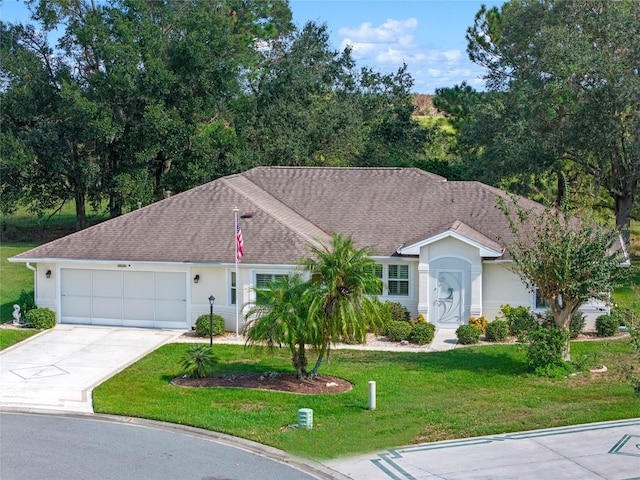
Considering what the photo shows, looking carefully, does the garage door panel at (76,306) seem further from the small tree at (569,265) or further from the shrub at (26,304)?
the small tree at (569,265)

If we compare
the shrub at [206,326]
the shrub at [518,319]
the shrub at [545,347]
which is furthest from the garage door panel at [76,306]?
the shrub at [545,347]

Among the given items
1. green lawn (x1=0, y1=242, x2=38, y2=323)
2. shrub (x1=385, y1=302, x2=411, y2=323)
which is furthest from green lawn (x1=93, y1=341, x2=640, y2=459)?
green lawn (x1=0, y1=242, x2=38, y2=323)

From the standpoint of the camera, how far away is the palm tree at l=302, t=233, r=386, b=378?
62.2 feet

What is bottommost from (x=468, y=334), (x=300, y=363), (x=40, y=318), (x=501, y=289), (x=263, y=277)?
(x=300, y=363)

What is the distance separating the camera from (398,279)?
27078mm

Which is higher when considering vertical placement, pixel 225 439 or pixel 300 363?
pixel 300 363

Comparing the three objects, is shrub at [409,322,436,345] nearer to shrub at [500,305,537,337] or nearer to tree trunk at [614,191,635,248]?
shrub at [500,305,537,337]

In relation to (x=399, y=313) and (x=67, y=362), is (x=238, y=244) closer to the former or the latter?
(x=399, y=313)

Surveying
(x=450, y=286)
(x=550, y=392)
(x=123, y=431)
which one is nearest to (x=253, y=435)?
(x=123, y=431)

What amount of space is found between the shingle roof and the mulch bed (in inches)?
215

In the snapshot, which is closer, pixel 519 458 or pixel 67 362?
pixel 519 458

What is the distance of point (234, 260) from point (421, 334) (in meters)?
6.09

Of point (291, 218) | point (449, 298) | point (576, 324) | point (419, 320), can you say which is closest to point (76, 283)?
point (291, 218)

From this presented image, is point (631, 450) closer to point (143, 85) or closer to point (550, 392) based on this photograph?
point (550, 392)
